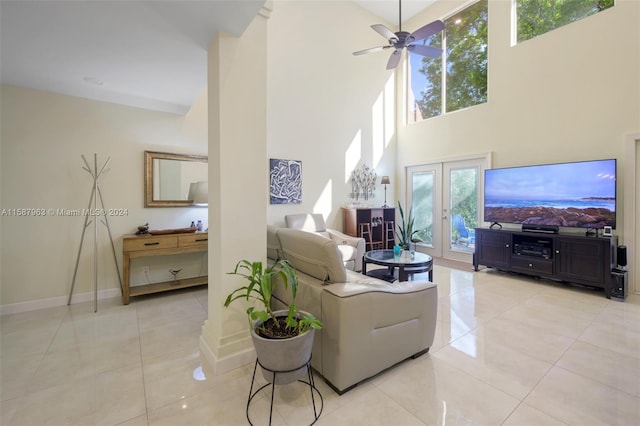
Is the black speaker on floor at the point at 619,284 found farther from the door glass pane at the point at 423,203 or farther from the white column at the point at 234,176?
the white column at the point at 234,176

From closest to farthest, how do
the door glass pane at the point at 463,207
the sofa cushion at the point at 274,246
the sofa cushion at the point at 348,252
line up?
the sofa cushion at the point at 274,246
the sofa cushion at the point at 348,252
the door glass pane at the point at 463,207

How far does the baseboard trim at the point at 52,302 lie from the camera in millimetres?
2990

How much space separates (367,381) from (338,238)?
285cm

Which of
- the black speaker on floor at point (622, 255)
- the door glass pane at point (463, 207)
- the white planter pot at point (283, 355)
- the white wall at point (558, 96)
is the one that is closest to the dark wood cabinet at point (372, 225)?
the door glass pane at point (463, 207)

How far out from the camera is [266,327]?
1.62m

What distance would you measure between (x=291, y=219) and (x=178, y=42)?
2.86 meters

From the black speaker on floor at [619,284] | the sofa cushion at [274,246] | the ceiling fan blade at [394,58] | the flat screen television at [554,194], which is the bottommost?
the black speaker on floor at [619,284]

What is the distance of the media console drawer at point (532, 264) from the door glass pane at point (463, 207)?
119 centimetres

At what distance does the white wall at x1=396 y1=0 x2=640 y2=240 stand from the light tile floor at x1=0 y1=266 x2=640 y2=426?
Answer: 2.39 meters

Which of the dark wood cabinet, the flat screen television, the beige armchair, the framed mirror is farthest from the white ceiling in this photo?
the flat screen television

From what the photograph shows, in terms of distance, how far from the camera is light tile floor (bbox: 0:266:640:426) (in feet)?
5.05

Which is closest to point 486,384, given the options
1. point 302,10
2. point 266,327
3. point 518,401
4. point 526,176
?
point 518,401

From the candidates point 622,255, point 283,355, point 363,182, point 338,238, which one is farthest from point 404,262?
point 363,182

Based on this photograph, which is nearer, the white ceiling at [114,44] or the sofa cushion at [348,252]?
the white ceiling at [114,44]
